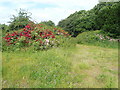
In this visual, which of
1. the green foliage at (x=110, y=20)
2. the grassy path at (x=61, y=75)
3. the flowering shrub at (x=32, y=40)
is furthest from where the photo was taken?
the green foliage at (x=110, y=20)

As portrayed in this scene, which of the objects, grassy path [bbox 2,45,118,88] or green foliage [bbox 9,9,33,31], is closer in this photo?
grassy path [bbox 2,45,118,88]

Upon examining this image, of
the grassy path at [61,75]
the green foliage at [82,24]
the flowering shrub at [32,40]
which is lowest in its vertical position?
the grassy path at [61,75]

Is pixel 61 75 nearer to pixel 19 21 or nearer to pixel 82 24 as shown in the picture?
pixel 19 21

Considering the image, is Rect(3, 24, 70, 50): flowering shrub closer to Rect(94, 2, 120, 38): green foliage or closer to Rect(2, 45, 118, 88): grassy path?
Rect(2, 45, 118, 88): grassy path

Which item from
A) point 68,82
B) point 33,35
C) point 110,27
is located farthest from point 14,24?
point 68,82

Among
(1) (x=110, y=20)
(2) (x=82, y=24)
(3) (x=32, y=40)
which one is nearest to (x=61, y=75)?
(3) (x=32, y=40)

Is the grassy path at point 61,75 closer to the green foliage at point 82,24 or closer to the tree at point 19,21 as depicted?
the tree at point 19,21

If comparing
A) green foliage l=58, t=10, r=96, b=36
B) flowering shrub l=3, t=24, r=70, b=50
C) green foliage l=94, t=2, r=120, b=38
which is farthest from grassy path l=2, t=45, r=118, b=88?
green foliage l=58, t=10, r=96, b=36

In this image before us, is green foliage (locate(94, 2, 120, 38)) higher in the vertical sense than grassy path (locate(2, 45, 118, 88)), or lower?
higher

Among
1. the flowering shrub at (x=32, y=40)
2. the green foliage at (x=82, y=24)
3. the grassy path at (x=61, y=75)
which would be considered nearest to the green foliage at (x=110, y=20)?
the green foliage at (x=82, y=24)

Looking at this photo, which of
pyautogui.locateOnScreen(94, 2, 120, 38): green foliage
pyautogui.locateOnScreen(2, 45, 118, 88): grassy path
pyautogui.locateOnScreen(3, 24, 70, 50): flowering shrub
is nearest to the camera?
pyautogui.locateOnScreen(2, 45, 118, 88): grassy path

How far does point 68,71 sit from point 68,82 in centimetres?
70

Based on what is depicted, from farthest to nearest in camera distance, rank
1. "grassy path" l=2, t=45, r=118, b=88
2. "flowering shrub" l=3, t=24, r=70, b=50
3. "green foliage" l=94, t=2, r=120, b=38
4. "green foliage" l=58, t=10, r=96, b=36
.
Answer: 1. "green foliage" l=58, t=10, r=96, b=36
2. "green foliage" l=94, t=2, r=120, b=38
3. "flowering shrub" l=3, t=24, r=70, b=50
4. "grassy path" l=2, t=45, r=118, b=88

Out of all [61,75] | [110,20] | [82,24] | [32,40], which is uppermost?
[110,20]
